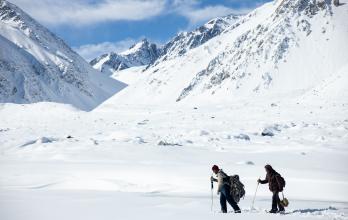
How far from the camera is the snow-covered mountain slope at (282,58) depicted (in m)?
92.6

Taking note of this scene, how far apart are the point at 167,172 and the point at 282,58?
84.9 m

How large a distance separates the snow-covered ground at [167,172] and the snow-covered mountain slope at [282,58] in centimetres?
4976

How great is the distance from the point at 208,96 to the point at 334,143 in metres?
81.8

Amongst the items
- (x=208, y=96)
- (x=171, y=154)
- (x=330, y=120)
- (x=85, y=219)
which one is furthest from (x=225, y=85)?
(x=85, y=219)

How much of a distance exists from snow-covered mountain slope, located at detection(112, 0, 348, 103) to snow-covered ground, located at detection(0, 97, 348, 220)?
49.8 meters

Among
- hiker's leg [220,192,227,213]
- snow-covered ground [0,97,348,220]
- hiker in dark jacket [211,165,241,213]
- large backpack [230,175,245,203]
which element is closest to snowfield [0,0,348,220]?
snow-covered ground [0,97,348,220]

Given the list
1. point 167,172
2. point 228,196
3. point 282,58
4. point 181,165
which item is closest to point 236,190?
point 228,196

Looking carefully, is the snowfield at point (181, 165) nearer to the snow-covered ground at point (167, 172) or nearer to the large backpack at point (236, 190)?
the snow-covered ground at point (167, 172)

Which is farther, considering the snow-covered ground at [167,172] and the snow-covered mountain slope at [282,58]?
the snow-covered mountain slope at [282,58]

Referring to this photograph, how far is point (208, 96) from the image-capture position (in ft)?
369

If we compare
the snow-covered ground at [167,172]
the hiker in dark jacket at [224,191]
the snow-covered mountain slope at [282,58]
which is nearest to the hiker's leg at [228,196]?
the hiker in dark jacket at [224,191]

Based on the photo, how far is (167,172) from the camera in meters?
20.4

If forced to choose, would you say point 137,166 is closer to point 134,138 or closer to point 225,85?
point 134,138

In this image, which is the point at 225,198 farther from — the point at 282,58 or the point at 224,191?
the point at 282,58
